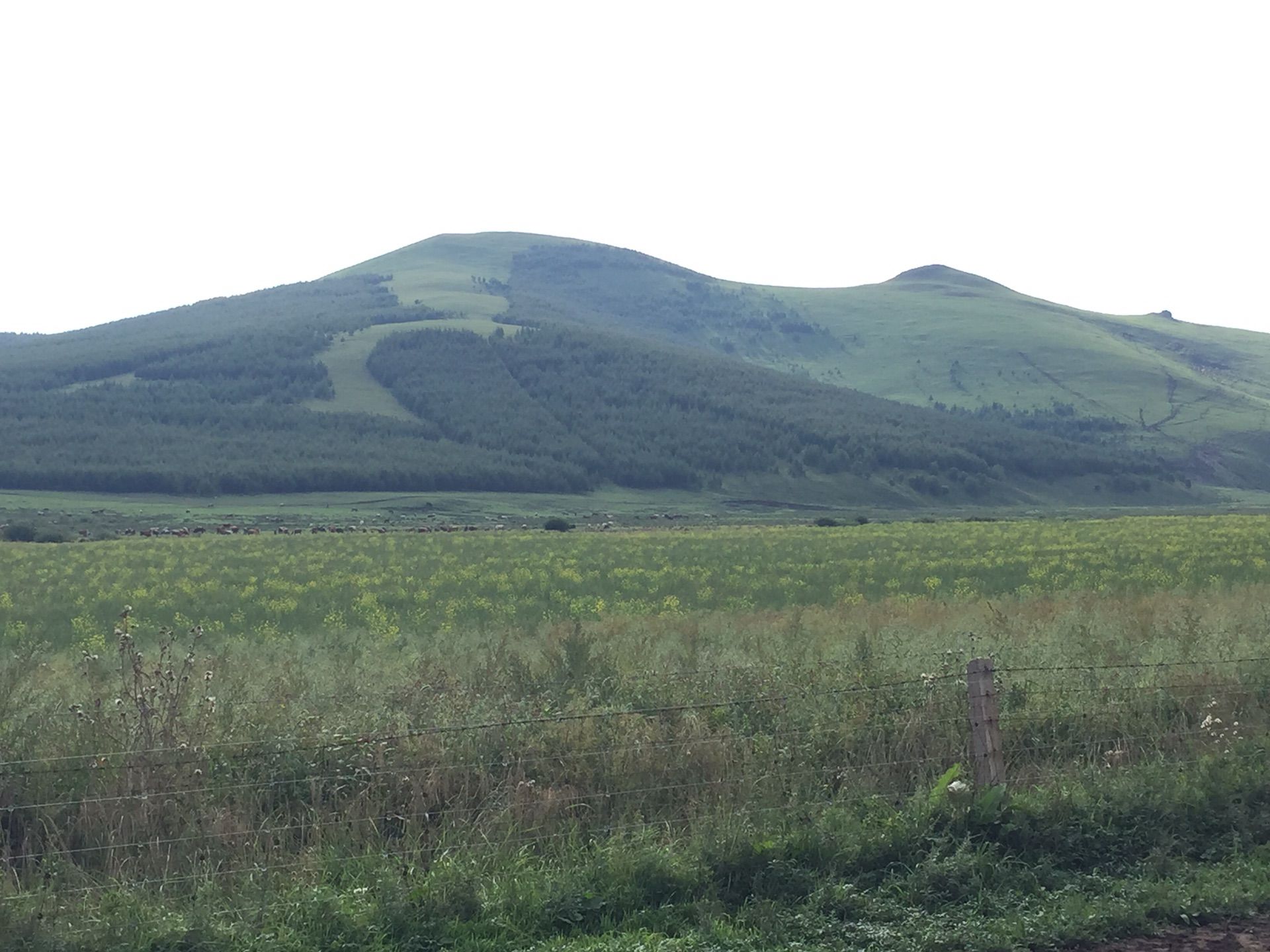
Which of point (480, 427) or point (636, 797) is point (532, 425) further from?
point (636, 797)

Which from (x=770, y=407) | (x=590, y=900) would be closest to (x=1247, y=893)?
(x=590, y=900)

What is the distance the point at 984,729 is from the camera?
820cm

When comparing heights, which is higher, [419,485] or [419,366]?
[419,366]

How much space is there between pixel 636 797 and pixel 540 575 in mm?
21318

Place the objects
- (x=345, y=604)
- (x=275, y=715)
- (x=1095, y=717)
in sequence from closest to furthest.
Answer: (x=275, y=715)
(x=1095, y=717)
(x=345, y=604)

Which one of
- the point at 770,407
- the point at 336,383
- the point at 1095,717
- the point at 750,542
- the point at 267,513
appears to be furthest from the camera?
the point at 336,383

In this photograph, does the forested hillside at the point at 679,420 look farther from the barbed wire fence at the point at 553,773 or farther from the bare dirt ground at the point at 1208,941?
the bare dirt ground at the point at 1208,941

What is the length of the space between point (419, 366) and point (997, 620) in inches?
5987

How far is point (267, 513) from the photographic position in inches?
3681

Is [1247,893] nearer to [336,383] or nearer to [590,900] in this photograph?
[590,900]

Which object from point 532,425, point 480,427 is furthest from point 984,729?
point 532,425

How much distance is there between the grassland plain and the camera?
668cm

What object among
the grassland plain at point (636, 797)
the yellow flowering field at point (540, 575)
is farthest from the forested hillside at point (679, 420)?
the grassland plain at point (636, 797)

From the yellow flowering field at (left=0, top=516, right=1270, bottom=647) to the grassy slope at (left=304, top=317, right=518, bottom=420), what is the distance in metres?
105
